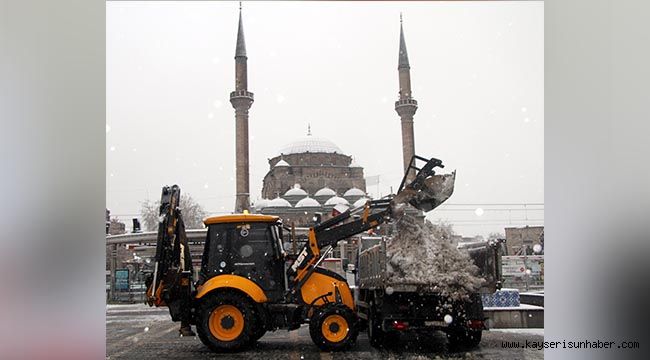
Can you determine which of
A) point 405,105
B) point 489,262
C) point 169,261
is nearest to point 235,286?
point 169,261

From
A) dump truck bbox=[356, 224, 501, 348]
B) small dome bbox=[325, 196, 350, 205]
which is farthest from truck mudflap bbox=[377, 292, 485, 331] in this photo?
small dome bbox=[325, 196, 350, 205]

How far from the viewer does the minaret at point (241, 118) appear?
21.7 m

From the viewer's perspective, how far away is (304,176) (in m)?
30.4

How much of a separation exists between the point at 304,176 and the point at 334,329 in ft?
79.7

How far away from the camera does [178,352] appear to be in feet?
21.3

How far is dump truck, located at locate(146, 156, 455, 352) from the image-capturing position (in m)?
6.18

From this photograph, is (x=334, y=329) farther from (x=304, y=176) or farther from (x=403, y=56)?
(x=304, y=176)

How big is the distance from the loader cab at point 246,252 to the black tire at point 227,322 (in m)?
0.33

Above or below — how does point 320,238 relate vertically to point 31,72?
below

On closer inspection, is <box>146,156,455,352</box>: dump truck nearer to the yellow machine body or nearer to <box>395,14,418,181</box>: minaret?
the yellow machine body

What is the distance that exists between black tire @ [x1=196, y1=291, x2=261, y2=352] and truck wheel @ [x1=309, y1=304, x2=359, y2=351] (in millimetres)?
599

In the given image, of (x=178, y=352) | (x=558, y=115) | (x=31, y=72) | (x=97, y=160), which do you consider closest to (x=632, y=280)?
(x=558, y=115)

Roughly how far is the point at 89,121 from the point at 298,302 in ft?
12.3

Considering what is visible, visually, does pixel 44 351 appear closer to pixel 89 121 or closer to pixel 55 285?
pixel 55 285
